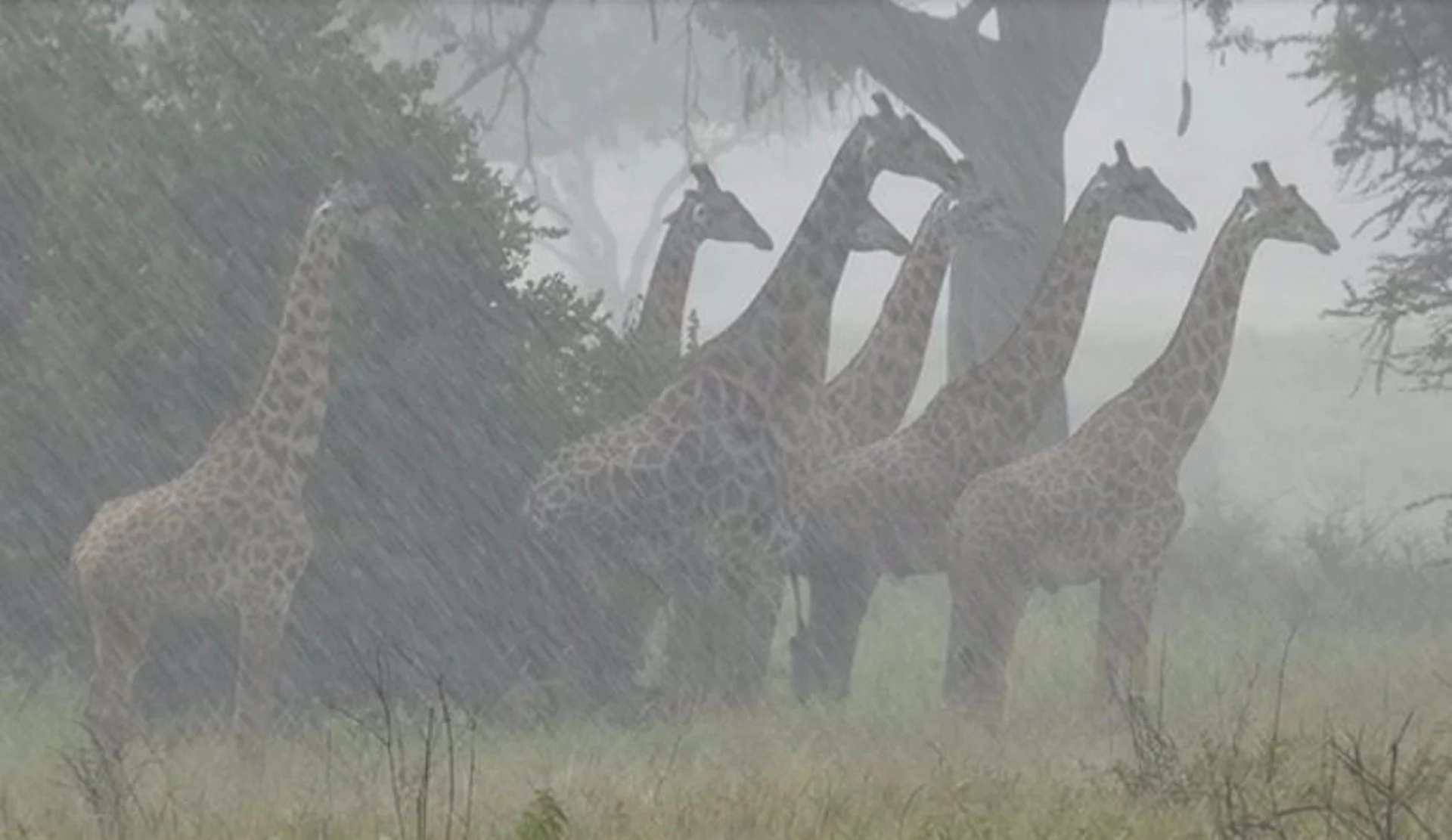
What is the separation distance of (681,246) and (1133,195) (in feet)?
8.32

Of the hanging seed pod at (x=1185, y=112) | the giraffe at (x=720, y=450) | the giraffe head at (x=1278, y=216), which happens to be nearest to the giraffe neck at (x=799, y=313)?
the giraffe at (x=720, y=450)

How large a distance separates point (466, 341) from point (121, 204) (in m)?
1.84

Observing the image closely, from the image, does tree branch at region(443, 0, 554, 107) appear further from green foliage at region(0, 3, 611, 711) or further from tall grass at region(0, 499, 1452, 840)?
green foliage at region(0, 3, 611, 711)

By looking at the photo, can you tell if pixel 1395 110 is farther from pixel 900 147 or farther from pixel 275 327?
pixel 275 327

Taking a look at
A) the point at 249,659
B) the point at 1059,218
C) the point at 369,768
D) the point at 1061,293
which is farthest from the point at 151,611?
the point at 1059,218

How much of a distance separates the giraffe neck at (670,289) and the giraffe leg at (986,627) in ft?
9.15

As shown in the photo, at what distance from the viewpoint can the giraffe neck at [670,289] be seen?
12.6 m

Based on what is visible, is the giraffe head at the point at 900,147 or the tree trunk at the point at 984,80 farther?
the tree trunk at the point at 984,80

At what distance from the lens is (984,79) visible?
21.0m

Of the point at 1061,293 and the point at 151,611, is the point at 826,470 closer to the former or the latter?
the point at 1061,293

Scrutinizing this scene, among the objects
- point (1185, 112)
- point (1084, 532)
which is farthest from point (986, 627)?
point (1185, 112)

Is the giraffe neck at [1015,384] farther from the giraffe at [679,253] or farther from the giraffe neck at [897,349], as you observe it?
the giraffe at [679,253]

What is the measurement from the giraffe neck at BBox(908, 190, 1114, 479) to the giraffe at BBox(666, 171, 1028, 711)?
49 cm

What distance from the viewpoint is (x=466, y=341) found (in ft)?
38.4
